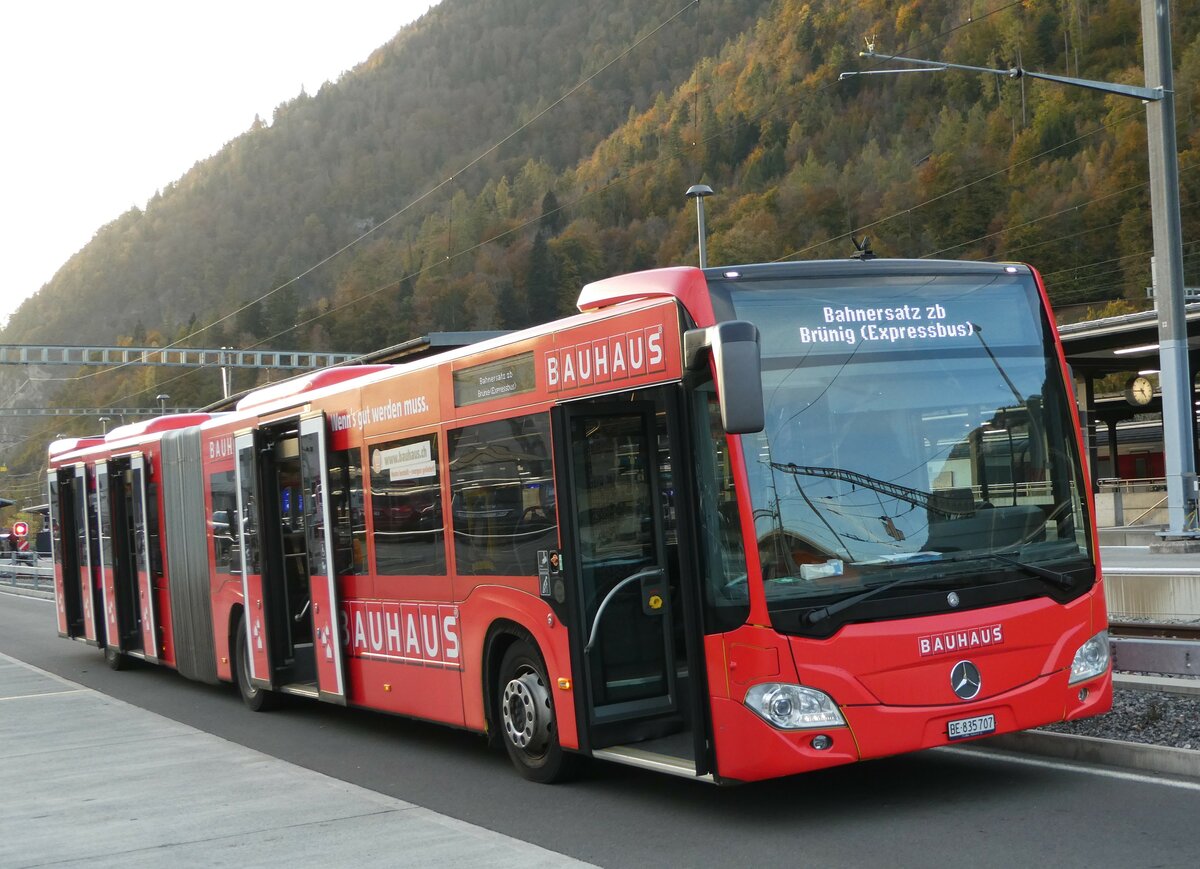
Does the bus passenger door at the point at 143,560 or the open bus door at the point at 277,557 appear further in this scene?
the bus passenger door at the point at 143,560

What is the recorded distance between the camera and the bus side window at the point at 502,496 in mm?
8711

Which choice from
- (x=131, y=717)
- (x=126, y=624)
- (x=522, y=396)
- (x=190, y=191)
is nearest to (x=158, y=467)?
(x=126, y=624)

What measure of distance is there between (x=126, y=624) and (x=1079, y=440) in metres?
13.4

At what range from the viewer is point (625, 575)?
27.7 ft

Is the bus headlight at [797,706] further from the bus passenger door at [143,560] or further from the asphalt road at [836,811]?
the bus passenger door at [143,560]

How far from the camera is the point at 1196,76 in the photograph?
73.1m

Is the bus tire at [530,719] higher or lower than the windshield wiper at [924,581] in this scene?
lower

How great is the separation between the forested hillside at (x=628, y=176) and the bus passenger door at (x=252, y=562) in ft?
151

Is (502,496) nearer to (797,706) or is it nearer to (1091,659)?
(797,706)

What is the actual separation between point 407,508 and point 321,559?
1765 millimetres

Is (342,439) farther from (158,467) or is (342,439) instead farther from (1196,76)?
(1196,76)

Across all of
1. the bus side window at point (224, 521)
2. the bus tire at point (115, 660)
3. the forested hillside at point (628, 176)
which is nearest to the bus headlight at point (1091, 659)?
the bus side window at point (224, 521)

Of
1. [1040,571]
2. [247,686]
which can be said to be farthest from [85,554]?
[1040,571]

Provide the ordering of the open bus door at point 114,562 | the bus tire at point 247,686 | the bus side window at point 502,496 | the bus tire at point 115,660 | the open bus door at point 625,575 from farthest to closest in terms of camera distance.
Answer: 1. the bus tire at point 115,660
2. the open bus door at point 114,562
3. the bus tire at point 247,686
4. the bus side window at point 502,496
5. the open bus door at point 625,575
